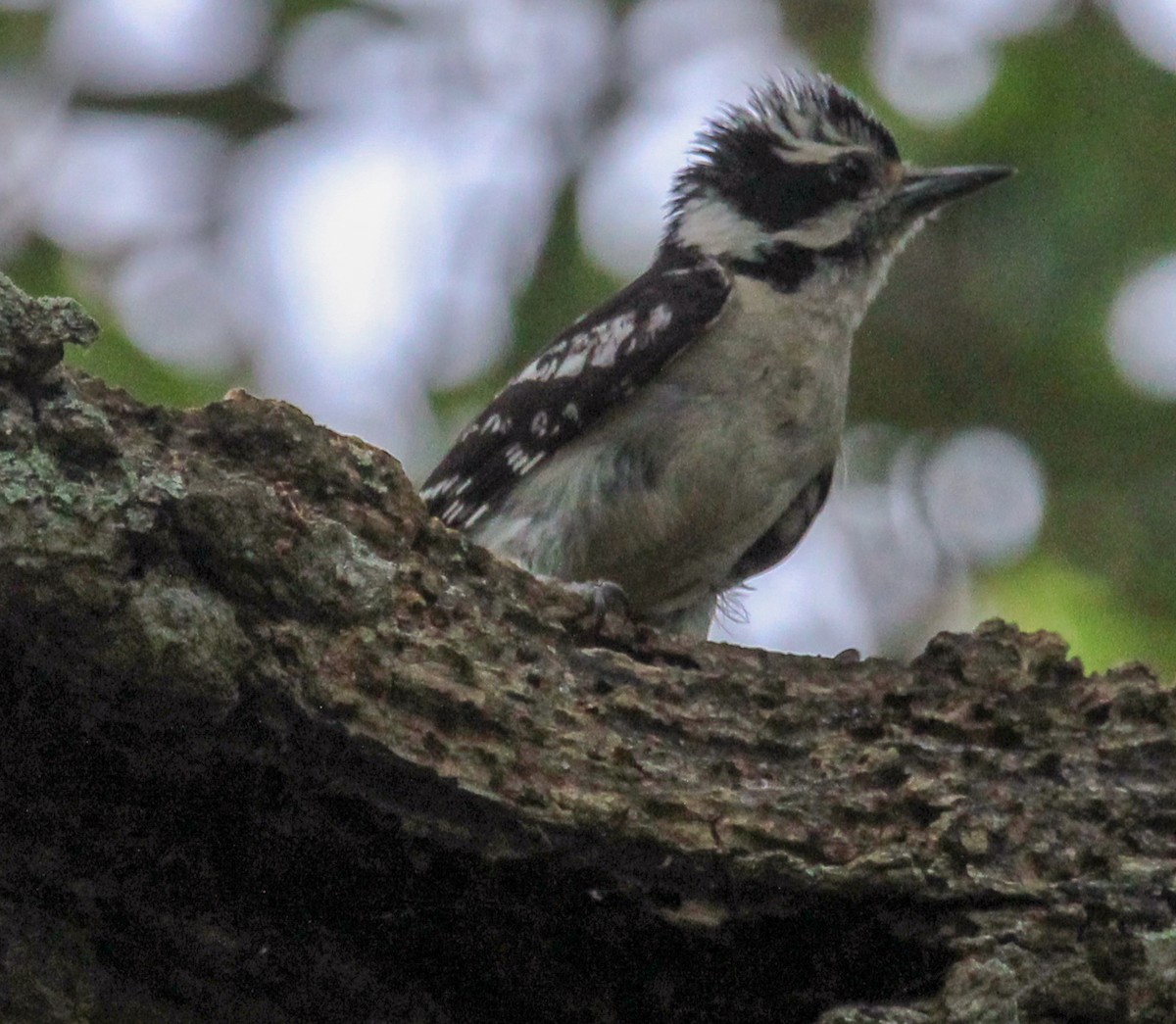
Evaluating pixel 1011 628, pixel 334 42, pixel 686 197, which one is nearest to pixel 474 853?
pixel 1011 628

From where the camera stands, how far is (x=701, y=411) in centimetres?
436

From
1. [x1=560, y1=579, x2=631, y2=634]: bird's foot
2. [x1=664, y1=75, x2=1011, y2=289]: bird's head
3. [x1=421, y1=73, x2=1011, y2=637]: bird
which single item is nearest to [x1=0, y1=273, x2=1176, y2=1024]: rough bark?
[x1=560, y1=579, x2=631, y2=634]: bird's foot

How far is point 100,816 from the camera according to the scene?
2436 millimetres

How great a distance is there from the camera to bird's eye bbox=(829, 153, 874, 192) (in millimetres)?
5016

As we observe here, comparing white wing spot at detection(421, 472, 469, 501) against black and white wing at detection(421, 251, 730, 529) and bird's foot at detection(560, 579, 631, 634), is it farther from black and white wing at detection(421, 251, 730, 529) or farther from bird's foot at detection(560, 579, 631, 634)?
bird's foot at detection(560, 579, 631, 634)

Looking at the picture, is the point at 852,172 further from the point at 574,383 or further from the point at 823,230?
the point at 574,383

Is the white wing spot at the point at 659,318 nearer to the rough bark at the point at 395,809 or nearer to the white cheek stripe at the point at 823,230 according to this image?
the white cheek stripe at the point at 823,230

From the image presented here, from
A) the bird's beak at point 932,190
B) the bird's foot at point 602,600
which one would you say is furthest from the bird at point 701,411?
the bird's foot at point 602,600

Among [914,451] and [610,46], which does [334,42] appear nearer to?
[610,46]

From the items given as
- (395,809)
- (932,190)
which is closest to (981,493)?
(932,190)

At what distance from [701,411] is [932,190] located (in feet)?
3.62

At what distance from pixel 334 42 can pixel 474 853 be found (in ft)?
15.7

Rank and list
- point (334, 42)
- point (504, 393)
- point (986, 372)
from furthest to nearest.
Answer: point (334, 42) → point (986, 372) → point (504, 393)

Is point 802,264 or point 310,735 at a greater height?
point 802,264
